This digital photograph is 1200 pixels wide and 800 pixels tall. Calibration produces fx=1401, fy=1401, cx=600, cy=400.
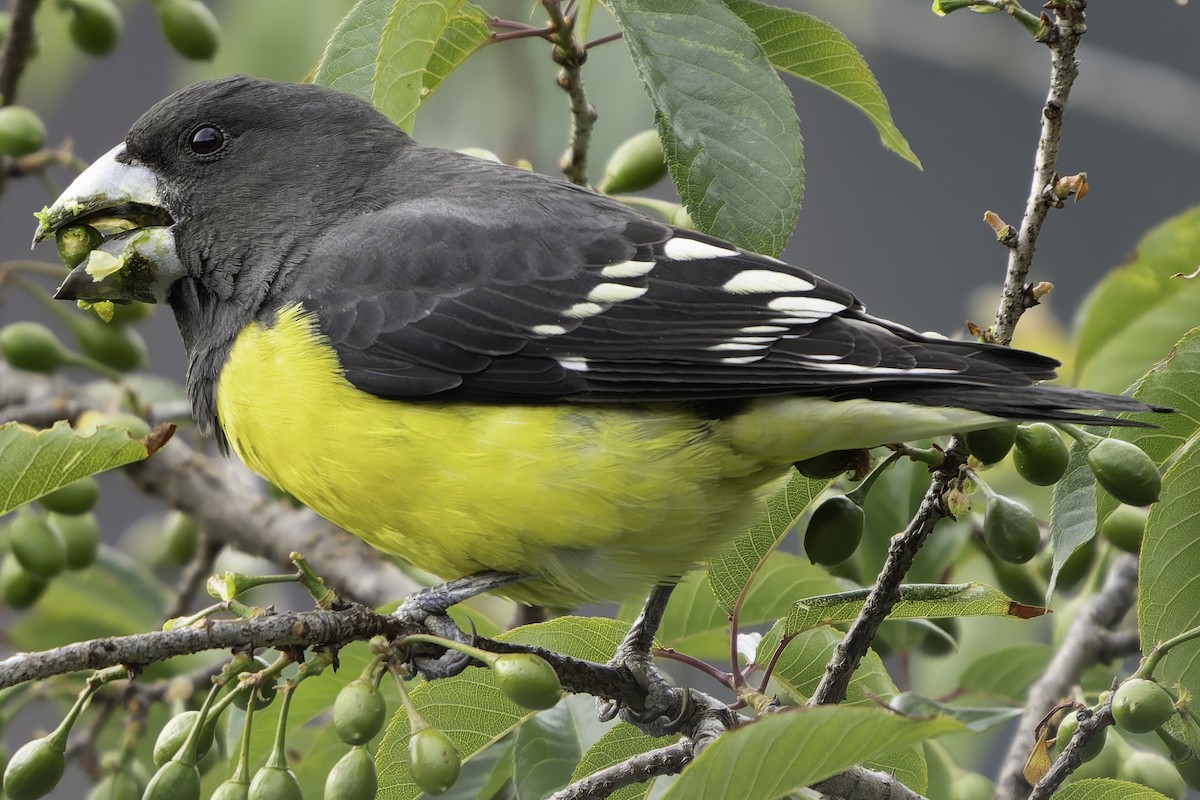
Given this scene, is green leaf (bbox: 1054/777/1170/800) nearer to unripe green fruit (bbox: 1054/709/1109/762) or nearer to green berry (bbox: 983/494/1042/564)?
unripe green fruit (bbox: 1054/709/1109/762)

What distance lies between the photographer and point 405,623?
2.39m

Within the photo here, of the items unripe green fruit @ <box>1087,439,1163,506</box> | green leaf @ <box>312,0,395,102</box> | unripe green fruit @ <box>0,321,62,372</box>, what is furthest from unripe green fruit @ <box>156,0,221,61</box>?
unripe green fruit @ <box>1087,439,1163,506</box>

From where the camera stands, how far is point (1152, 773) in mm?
2893

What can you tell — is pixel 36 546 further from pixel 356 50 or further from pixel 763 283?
pixel 763 283

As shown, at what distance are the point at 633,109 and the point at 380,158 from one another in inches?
30.8

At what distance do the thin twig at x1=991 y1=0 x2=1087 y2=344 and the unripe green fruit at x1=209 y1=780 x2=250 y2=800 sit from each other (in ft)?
4.92

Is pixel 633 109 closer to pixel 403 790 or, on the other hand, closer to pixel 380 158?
pixel 380 158

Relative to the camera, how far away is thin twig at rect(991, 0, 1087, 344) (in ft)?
7.49

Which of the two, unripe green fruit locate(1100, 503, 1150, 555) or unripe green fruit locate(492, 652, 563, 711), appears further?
unripe green fruit locate(1100, 503, 1150, 555)

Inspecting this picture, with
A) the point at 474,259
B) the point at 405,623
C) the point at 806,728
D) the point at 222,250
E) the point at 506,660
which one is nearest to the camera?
the point at 806,728

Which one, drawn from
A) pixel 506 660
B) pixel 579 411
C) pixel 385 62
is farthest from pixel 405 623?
pixel 385 62

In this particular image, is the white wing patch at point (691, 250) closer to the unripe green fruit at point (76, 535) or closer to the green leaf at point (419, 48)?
the green leaf at point (419, 48)

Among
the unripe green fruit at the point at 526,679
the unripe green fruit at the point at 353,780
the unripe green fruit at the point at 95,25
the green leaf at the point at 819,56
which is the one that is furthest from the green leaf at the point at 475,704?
the unripe green fruit at the point at 95,25

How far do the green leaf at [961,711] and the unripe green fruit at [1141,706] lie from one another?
0.94 ft
